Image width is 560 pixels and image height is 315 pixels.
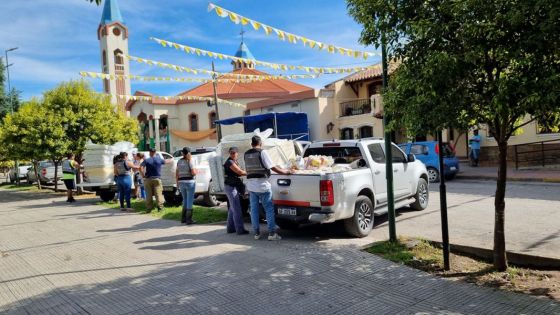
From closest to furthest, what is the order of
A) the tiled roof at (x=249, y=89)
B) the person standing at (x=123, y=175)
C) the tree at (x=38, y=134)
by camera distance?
the person standing at (x=123, y=175)
the tree at (x=38, y=134)
the tiled roof at (x=249, y=89)

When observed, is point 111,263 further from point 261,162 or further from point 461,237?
point 461,237

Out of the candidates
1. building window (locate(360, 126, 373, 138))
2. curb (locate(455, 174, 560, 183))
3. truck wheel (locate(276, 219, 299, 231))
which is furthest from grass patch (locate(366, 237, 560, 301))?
building window (locate(360, 126, 373, 138))

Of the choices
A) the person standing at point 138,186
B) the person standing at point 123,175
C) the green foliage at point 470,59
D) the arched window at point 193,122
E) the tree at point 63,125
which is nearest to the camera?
the green foliage at point 470,59

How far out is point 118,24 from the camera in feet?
169

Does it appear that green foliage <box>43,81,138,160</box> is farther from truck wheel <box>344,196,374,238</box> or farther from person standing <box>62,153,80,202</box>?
truck wheel <box>344,196,374,238</box>

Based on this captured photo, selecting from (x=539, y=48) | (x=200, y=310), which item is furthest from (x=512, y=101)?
(x=200, y=310)

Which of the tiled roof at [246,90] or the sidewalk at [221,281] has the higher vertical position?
the tiled roof at [246,90]

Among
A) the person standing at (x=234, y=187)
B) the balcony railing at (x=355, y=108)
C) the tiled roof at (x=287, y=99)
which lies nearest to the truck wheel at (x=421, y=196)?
the person standing at (x=234, y=187)

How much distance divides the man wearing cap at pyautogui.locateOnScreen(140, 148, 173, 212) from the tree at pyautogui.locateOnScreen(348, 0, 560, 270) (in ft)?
24.7

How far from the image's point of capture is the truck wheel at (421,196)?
10133 millimetres

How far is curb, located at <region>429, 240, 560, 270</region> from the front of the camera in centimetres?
574

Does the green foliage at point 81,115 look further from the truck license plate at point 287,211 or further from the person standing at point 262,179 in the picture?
the truck license plate at point 287,211

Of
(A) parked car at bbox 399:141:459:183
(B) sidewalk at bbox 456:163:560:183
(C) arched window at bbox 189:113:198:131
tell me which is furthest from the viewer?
(C) arched window at bbox 189:113:198:131

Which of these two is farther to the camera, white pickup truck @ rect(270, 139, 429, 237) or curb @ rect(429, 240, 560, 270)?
white pickup truck @ rect(270, 139, 429, 237)
